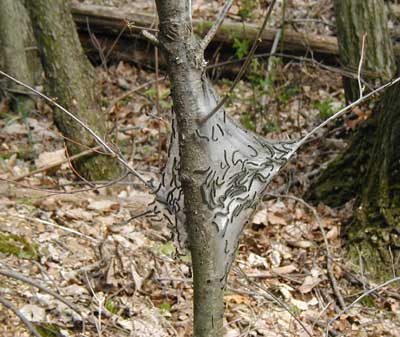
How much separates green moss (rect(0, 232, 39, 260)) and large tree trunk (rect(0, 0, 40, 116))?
10.7 feet

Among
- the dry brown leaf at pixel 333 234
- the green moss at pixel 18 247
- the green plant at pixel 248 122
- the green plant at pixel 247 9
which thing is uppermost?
the green plant at pixel 247 9

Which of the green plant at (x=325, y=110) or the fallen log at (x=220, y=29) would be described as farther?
the fallen log at (x=220, y=29)

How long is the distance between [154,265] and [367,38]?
340 centimetres

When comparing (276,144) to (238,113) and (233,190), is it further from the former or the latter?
(238,113)

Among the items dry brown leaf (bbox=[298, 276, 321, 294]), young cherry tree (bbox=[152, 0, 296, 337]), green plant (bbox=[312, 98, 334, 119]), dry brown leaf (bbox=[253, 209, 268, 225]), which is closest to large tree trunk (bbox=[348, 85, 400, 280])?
dry brown leaf (bbox=[298, 276, 321, 294])

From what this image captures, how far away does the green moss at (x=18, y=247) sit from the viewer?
3.46m

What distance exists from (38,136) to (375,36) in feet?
11.4

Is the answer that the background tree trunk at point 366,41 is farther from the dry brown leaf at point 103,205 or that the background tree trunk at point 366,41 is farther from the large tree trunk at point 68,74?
the dry brown leaf at point 103,205

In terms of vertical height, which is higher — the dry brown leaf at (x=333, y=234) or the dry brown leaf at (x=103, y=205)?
the dry brown leaf at (x=103, y=205)

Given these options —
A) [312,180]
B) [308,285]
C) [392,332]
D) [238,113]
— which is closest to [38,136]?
[238,113]

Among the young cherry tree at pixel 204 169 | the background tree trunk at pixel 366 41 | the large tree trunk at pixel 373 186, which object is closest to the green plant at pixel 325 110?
the background tree trunk at pixel 366 41

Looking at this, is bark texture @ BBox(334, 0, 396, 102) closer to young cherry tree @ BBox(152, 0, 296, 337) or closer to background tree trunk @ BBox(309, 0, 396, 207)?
background tree trunk @ BBox(309, 0, 396, 207)

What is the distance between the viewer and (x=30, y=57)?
7.27m

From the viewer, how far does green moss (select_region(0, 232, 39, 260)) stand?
11.3 feet
